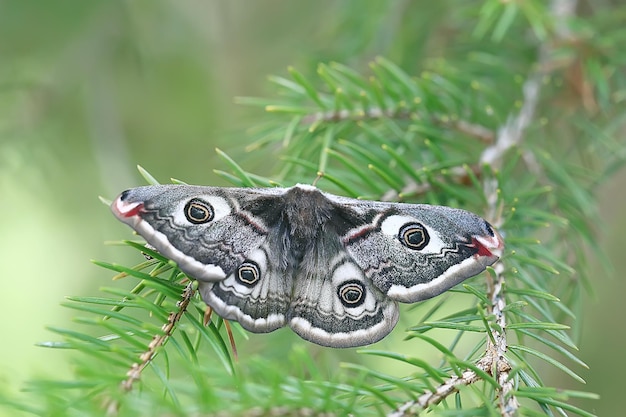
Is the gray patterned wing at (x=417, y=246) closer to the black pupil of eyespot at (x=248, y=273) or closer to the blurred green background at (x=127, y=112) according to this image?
the black pupil of eyespot at (x=248, y=273)

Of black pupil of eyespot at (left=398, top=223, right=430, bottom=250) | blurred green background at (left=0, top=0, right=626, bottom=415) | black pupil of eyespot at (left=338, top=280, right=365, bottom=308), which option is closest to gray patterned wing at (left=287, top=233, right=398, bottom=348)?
black pupil of eyespot at (left=338, top=280, right=365, bottom=308)

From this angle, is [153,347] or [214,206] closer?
[153,347]

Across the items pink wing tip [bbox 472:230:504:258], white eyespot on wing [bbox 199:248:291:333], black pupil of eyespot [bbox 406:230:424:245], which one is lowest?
white eyespot on wing [bbox 199:248:291:333]

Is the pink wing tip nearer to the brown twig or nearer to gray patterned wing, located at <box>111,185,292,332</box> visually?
gray patterned wing, located at <box>111,185,292,332</box>

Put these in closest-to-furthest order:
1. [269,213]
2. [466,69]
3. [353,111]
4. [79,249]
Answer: [269,213]
[353,111]
[466,69]
[79,249]

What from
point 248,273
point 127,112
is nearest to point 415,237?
point 248,273

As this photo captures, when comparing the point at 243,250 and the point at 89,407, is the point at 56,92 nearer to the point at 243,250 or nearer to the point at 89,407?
the point at 243,250

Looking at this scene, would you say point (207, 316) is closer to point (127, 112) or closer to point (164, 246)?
point (164, 246)

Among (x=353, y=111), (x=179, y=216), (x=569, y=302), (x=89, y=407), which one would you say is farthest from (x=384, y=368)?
(x=89, y=407)
